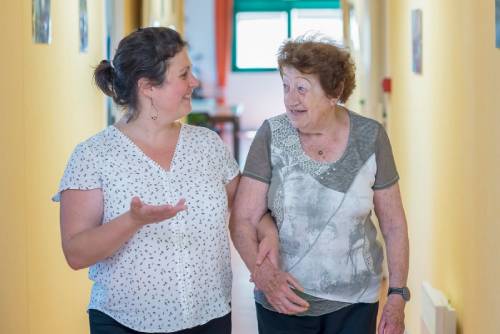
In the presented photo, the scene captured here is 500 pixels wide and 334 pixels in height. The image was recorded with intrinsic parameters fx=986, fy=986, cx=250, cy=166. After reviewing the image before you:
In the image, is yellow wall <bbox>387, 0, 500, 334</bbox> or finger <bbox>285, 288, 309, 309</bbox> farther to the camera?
yellow wall <bbox>387, 0, 500, 334</bbox>

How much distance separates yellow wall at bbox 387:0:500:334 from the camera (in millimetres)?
3484

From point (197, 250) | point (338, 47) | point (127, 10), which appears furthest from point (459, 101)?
point (127, 10)

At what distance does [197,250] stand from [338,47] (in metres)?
0.78

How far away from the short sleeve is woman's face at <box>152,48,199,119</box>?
0.84 feet

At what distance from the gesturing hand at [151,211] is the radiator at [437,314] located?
204 centimetres

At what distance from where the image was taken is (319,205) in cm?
304

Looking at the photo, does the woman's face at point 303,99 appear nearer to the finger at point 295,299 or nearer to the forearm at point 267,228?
the forearm at point 267,228

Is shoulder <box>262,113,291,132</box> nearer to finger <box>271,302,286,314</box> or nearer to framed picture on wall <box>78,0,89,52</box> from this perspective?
finger <box>271,302,286,314</box>

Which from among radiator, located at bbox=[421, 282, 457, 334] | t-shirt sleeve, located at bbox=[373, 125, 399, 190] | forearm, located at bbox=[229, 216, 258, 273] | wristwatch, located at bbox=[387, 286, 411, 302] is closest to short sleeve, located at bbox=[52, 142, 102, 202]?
forearm, located at bbox=[229, 216, 258, 273]

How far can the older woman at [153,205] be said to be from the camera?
2855 mm

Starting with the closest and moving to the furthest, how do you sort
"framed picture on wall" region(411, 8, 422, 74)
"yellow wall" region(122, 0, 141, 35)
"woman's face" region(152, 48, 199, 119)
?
"woman's face" region(152, 48, 199, 119)
"framed picture on wall" region(411, 8, 422, 74)
"yellow wall" region(122, 0, 141, 35)

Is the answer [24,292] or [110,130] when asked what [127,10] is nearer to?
[24,292]

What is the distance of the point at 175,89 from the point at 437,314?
1932 millimetres

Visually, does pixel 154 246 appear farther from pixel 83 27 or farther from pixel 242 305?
pixel 242 305
